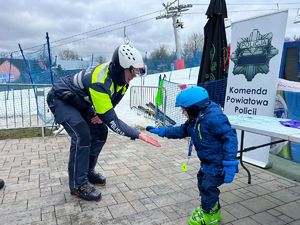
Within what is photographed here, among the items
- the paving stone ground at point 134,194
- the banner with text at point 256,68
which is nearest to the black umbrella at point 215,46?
the banner with text at point 256,68

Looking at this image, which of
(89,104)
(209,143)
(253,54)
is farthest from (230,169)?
(253,54)

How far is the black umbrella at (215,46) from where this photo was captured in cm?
536

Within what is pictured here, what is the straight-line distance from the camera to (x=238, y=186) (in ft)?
12.7

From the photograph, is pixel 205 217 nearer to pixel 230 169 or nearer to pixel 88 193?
pixel 230 169

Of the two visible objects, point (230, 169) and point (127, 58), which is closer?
point (230, 169)

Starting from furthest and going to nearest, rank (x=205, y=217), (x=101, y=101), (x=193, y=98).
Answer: (x=101, y=101), (x=205, y=217), (x=193, y=98)

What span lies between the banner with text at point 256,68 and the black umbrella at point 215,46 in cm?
52

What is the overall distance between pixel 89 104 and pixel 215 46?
3.10 meters

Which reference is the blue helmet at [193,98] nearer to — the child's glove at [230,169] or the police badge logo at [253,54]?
the child's glove at [230,169]

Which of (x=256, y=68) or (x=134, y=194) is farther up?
(x=256, y=68)

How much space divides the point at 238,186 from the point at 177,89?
526 centimetres

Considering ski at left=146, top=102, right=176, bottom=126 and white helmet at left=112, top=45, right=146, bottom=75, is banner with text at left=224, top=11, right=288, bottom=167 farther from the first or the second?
ski at left=146, top=102, right=176, bottom=126

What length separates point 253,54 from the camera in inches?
184

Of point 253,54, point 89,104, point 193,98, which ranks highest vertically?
point 253,54
